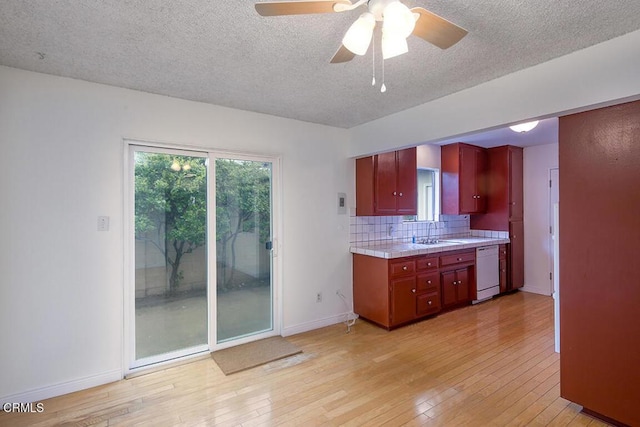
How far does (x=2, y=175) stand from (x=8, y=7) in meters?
1.20

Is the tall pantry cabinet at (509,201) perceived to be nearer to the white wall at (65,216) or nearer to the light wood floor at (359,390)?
the light wood floor at (359,390)

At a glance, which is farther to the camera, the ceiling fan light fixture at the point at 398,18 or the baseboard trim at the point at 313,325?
the baseboard trim at the point at 313,325

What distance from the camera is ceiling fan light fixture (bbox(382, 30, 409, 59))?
1371 millimetres

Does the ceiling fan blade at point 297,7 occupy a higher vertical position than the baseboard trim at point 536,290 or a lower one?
higher

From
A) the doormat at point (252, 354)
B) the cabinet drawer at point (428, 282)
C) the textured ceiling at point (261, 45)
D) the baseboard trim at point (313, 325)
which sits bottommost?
the doormat at point (252, 354)

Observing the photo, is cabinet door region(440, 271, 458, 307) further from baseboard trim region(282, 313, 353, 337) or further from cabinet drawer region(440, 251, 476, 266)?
baseboard trim region(282, 313, 353, 337)

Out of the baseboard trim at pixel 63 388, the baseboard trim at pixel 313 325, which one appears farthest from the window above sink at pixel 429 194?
the baseboard trim at pixel 63 388

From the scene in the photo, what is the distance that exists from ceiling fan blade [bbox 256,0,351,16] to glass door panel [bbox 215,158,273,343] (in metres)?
2.06

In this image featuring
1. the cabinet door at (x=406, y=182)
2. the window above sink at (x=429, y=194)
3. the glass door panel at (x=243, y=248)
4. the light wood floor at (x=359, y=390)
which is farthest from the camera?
the window above sink at (x=429, y=194)

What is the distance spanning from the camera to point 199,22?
1.68m

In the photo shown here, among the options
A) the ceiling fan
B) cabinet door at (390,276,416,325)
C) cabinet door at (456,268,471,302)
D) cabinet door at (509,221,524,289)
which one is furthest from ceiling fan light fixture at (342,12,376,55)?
cabinet door at (509,221,524,289)

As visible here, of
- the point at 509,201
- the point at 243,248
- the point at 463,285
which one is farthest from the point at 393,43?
the point at 509,201

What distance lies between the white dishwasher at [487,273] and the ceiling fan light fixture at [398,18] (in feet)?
13.0

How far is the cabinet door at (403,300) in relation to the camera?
353 centimetres
